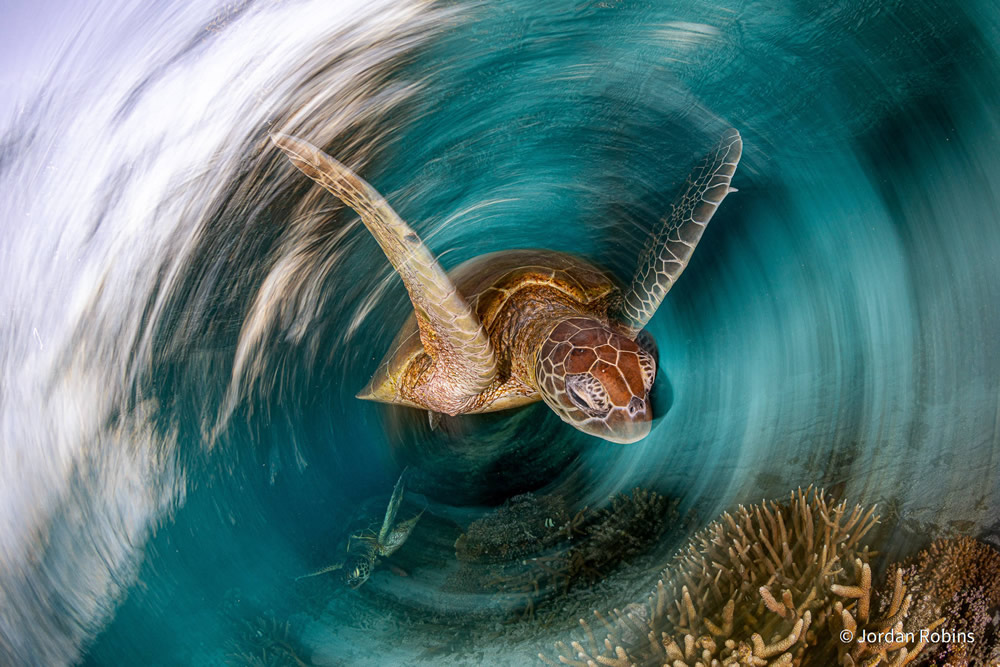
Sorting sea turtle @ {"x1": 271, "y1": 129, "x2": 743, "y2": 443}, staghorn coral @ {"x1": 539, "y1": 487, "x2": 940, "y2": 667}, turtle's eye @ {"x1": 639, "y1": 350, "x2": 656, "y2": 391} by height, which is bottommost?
staghorn coral @ {"x1": 539, "y1": 487, "x2": 940, "y2": 667}

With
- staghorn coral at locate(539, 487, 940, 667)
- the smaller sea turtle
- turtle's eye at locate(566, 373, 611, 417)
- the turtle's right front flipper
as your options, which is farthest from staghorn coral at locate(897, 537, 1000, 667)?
the turtle's right front flipper

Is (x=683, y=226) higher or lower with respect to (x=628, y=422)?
higher

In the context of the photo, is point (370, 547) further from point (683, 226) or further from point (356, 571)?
point (683, 226)

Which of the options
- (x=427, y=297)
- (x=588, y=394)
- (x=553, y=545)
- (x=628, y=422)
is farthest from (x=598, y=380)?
(x=553, y=545)

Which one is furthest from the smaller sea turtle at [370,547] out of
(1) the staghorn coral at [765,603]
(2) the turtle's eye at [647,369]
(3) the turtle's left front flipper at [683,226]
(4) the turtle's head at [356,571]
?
(3) the turtle's left front flipper at [683,226]

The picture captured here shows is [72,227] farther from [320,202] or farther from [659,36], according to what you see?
[659,36]

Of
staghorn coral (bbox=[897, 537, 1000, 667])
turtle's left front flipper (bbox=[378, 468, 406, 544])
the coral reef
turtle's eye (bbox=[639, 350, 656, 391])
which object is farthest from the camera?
turtle's left front flipper (bbox=[378, 468, 406, 544])

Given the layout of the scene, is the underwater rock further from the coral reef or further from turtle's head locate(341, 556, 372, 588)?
turtle's head locate(341, 556, 372, 588)
